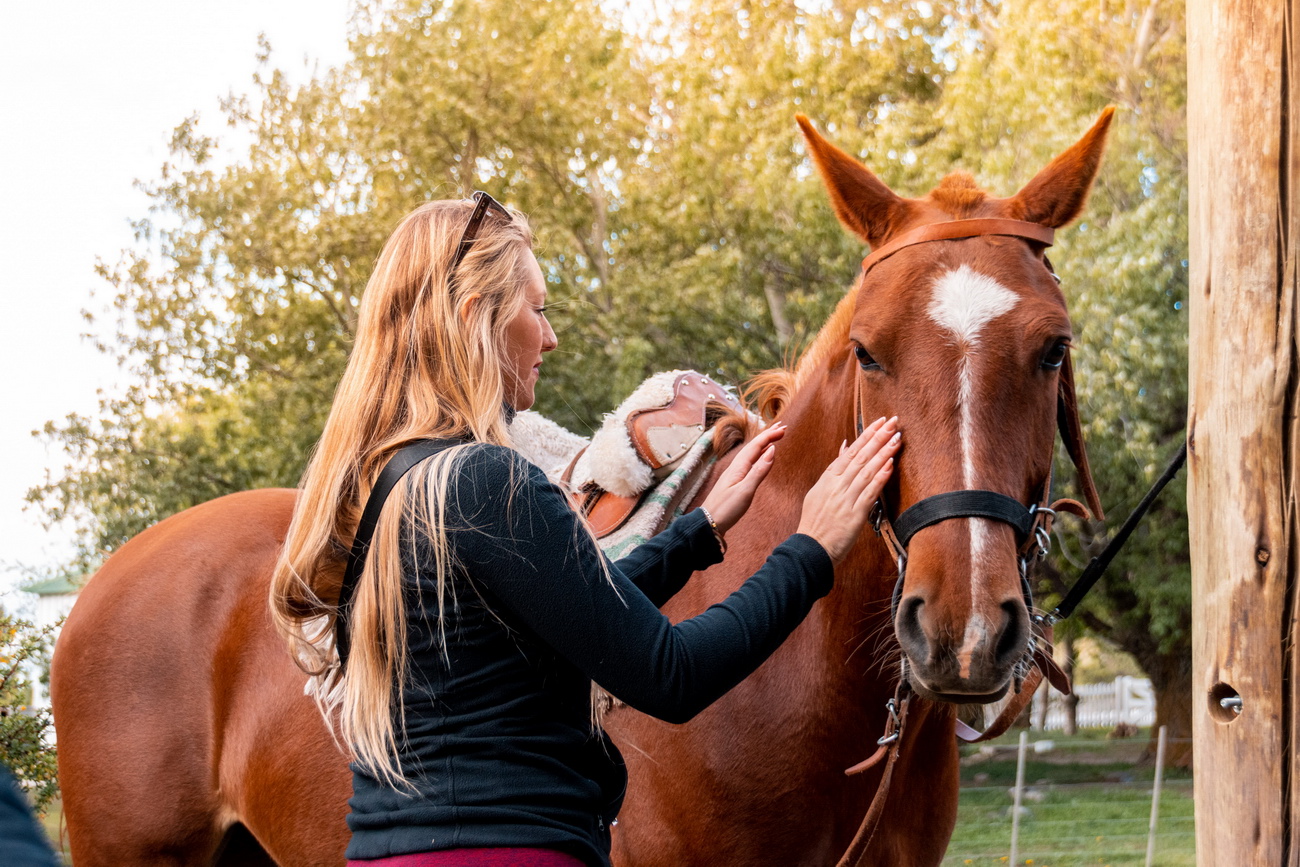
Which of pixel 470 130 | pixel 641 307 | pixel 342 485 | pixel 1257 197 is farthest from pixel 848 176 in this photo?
pixel 470 130

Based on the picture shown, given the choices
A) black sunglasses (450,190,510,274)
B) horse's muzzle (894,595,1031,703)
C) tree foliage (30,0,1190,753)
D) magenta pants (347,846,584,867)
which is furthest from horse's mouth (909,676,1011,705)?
tree foliage (30,0,1190,753)

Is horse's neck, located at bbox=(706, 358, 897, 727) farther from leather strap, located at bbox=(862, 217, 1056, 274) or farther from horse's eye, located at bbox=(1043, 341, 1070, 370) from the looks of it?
horse's eye, located at bbox=(1043, 341, 1070, 370)

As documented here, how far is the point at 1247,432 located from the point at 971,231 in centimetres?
68

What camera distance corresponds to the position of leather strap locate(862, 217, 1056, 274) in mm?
2164

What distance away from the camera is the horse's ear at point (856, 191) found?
235cm

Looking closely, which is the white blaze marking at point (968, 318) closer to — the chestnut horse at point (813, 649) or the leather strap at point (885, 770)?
the chestnut horse at point (813, 649)

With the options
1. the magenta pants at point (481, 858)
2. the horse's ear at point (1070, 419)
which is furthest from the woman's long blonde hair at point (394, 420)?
the horse's ear at point (1070, 419)

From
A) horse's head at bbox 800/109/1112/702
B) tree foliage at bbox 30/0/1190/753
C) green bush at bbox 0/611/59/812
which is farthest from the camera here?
tree foliage at bbox 30/0/1190/753

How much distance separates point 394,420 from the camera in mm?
1696

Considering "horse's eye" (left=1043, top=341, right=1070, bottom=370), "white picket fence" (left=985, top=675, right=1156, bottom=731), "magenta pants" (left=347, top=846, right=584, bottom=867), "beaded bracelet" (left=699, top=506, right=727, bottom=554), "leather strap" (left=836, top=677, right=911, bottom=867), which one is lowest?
"white picket fence" (left=985, top=675, right=1156, bottom=731)

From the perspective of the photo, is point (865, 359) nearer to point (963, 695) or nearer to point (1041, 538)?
point (1041, 538)

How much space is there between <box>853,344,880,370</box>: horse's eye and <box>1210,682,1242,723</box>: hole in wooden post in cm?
96

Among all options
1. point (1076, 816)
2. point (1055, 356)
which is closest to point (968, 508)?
point (1055, 356)

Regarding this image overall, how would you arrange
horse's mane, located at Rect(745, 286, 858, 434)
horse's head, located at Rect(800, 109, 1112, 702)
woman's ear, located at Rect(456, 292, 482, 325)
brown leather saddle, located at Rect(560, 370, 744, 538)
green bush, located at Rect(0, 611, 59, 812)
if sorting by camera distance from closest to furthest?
woman's ear, located at Rect(456, 292, 482, 325)
horse's head, located at Rect(800, 109, 1112, 702)
horse's mane, located at Rect(745, 286, 858, 434)
brown leather saddle, located at Rect(560, 370, 744, 538)
green bush, located at Rect(0, 611, 59, 812)
